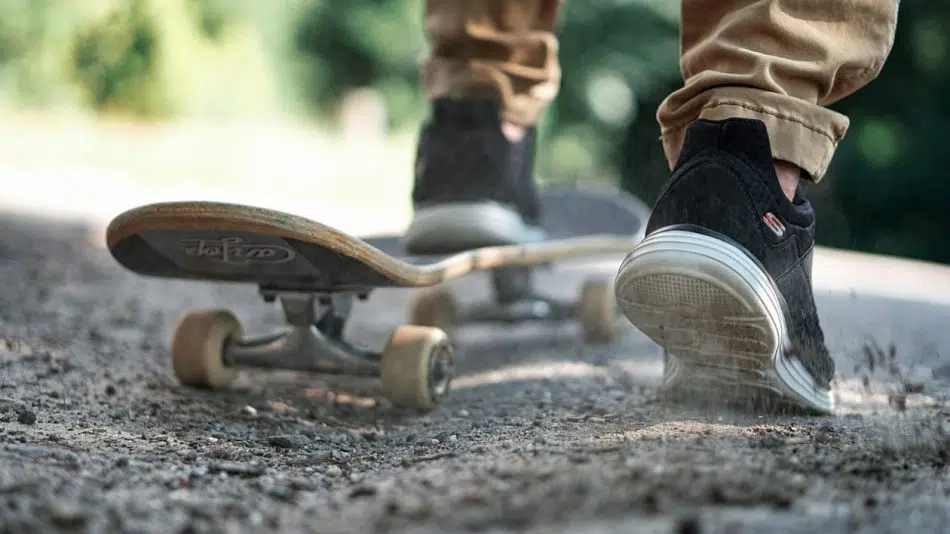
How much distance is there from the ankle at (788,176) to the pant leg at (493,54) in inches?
39.0

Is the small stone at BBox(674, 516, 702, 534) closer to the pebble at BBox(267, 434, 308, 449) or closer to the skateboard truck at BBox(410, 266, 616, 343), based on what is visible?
the pebble at BBox(267, 434, 308, 449)

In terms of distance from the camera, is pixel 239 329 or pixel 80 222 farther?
pixel 80 222

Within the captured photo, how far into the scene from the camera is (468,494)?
1.02 m

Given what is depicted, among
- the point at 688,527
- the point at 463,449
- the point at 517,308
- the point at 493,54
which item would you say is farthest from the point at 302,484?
the point at 517,308

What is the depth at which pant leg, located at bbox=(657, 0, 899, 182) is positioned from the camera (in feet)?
4.75

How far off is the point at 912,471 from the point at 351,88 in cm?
1070

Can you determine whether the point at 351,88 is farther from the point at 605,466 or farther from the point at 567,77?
the point at 605,466

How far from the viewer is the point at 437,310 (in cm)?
278

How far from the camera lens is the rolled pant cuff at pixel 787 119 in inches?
56.8

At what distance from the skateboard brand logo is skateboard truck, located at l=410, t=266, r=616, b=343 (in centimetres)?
113

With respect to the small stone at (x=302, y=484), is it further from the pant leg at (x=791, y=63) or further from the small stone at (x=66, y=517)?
the pant leg at (x=791, y=63)

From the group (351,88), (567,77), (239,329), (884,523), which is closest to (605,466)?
(884,523)

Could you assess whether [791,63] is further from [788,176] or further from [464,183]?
[464,183]

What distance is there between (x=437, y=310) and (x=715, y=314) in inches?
57.3
